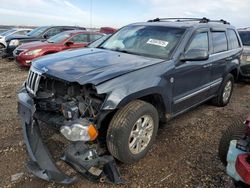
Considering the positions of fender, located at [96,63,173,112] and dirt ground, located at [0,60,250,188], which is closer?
fender, located at [96,63,173,112]

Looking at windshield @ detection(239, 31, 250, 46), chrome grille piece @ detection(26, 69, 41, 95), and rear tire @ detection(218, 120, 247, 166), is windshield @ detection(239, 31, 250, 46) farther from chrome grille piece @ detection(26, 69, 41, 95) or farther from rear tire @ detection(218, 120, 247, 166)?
chrome grille piece @ detection(26, 69, 41, 95)

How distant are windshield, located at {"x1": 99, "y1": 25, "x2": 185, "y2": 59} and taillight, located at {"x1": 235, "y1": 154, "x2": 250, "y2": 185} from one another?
1894 millimetres

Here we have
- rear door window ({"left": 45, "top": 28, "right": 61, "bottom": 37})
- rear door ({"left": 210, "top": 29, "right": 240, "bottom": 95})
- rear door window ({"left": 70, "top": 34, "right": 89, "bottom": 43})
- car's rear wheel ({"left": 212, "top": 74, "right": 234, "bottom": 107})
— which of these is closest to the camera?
rear door ({"left": 210, "top": 29, "right": 240, "bottom": 95})

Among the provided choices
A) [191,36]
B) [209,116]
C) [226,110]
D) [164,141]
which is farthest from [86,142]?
[226,110]

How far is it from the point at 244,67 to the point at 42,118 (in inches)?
230

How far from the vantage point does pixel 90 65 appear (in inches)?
126

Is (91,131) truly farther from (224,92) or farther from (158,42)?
(224,92)

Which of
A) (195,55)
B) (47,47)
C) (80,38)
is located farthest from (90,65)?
(80,38)

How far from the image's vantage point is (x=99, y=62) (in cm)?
333

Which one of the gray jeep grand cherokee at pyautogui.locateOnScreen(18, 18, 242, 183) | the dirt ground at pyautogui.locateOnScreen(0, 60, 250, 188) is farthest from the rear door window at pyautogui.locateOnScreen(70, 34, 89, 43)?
the gray jeep grand cherokee at pyautogui.locateOnScreen(18, 18, 242, 183)

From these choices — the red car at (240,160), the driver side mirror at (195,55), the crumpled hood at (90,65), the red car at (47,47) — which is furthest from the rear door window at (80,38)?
the red car at (240,160)

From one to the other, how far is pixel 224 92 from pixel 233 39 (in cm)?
113

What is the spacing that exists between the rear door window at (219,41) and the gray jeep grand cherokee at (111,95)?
1.37 feet

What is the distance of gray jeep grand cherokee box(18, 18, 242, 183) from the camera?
2758 millimetres
